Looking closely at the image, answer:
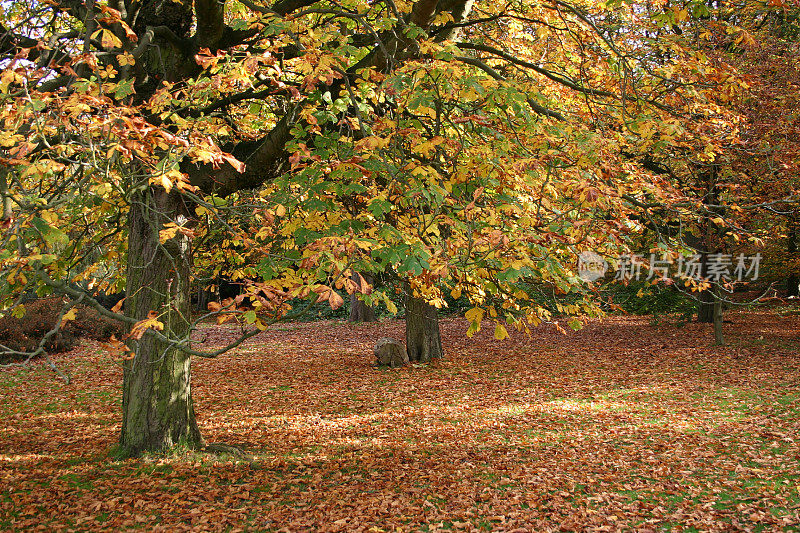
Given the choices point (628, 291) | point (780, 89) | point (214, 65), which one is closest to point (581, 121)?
point (214, 65)

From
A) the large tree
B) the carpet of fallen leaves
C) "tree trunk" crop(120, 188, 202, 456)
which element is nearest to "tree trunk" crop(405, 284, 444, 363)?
the carpet of fallen leaves

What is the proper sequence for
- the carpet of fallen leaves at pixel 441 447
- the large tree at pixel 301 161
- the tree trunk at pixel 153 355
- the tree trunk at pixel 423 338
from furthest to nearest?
1. the tree trunk at pixel 423 338
2. the tree trunk at pixel 153 355
3. the carpet of fallen leaves at pixel 441 447
4. the large tree at pixel 301 161

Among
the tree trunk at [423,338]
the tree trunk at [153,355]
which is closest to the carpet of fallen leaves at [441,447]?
the tree trunk at [153,355]

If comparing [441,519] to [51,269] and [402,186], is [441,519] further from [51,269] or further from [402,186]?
[51,269]

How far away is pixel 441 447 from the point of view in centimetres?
731

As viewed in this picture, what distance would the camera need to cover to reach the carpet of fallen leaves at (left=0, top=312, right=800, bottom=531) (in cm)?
516

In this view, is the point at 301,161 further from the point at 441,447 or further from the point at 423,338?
the point at 423,338

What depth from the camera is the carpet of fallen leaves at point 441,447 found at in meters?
5.16

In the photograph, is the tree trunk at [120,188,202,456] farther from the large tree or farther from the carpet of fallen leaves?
the carpet of fallen leaves

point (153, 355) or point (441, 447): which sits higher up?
Answer: point (153, 355)

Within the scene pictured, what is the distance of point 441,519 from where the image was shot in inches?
202

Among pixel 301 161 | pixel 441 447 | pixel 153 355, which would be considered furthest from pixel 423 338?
pixel 301 161

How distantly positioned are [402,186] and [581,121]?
3.37 m

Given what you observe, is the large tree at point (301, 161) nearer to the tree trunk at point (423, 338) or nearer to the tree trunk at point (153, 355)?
the tree trunk at point (153, 355)
